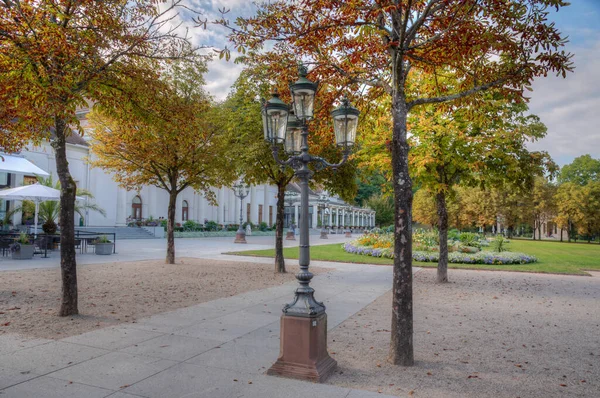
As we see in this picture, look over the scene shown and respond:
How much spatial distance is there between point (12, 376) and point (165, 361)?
64.8 inches

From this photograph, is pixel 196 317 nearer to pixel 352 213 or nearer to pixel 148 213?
pixel 148 213

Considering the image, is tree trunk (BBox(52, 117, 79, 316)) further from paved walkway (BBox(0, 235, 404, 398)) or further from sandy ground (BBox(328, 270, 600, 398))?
sandy ground (BBox(328, 270, 600, 398))

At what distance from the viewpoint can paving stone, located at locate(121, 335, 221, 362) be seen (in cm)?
549

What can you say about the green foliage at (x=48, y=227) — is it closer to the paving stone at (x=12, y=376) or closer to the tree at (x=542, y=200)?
the paving stone at (x=12, y=376)

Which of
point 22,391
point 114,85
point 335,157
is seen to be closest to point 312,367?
point 22,391

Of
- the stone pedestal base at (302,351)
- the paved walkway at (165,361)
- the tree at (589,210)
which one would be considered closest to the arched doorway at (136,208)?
the paved walkway at (165,361)

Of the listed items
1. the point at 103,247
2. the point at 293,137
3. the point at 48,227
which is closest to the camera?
the point at 293,137

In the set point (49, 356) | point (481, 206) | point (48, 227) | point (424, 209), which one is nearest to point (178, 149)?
point (49, 356)

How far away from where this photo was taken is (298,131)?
21.9 feet

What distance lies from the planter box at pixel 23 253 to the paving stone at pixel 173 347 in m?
13.9

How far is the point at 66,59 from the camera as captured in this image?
21.9 feet

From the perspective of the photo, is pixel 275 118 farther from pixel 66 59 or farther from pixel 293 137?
pixel 66 59

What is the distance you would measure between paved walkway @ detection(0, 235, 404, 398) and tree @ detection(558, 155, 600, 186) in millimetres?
77754

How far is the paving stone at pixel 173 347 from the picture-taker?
5492 mm
